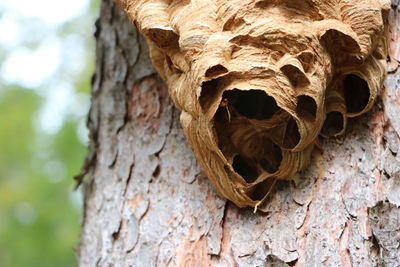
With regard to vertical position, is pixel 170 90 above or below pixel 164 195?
above

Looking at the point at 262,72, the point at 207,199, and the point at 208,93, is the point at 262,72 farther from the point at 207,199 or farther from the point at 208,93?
the point at 207,199

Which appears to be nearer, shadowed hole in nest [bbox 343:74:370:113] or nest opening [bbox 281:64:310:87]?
nest opening [bbox 281:64:310:87]

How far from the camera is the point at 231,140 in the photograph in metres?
2.02

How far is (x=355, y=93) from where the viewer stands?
6.77 ft

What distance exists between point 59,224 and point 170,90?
435 centimetres

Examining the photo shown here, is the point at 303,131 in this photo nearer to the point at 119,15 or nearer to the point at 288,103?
the point at 288,103

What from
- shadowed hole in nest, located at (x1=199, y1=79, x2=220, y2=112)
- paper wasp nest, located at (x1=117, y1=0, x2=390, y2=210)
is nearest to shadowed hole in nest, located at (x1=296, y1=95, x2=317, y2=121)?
paper wasp nest, located at (x1=117, y1=0, x2=390, y2=210)

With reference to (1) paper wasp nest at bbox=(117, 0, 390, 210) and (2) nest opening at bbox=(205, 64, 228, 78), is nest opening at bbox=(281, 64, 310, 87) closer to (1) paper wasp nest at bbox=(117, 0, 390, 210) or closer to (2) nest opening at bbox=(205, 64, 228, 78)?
(1) paper wasp nest at bbox=(117, 0, 390, 210)

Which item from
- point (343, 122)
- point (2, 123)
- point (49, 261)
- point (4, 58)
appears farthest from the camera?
point (4, 58)

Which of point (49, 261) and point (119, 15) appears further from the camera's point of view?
point (49, 261)

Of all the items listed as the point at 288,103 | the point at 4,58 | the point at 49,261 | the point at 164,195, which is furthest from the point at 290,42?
the point at 4,58

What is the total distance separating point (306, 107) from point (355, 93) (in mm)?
248

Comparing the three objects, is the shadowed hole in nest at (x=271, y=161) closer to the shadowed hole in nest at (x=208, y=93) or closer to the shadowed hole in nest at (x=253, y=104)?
the shadowed hole in nest at (x=253, y=104)

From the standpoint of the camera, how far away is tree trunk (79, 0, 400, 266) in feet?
6.06
